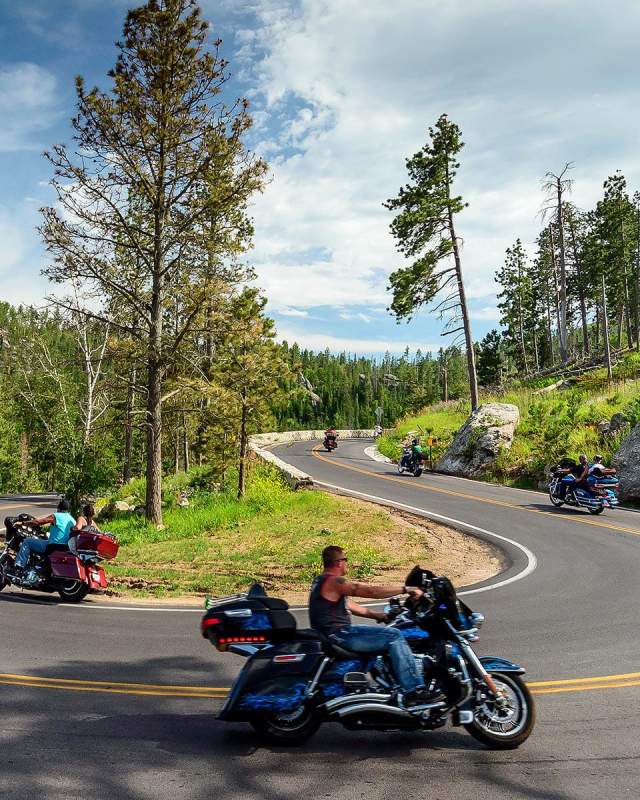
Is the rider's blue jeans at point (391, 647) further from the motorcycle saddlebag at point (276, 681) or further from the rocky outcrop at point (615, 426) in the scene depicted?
the rocky outcrop at point (615, 426)

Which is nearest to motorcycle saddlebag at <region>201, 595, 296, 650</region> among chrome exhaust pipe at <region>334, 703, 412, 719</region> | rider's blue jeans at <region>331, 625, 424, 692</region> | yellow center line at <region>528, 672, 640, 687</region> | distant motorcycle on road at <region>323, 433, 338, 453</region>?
rider's blue jeans at <region>331, 625, 424, 692</region>

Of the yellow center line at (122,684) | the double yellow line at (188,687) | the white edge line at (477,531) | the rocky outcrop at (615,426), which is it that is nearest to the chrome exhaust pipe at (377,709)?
the double yellow line at (188,687)

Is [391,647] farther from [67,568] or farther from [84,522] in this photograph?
[84,522]

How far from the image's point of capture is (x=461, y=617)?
536 centimetres

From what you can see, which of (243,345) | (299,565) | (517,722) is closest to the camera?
(517,722)

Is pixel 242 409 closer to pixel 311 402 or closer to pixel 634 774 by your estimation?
pixel 634 774

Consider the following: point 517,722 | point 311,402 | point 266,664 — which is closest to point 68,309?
point 266,664

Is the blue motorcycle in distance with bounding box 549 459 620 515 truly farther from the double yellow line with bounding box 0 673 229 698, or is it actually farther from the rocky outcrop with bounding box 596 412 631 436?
the double yellow line with bounding box 0 673 229 698

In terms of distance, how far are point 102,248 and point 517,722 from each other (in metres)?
17.9

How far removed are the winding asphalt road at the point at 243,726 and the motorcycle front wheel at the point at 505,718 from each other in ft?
0.36

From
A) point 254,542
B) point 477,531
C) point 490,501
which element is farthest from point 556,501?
point 254,542

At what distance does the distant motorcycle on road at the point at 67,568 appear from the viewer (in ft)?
36.4

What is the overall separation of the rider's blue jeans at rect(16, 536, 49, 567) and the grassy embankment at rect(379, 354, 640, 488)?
797 inches

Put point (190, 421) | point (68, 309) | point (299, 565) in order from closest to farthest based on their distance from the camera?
point (299, 565) → point (68, 309) → point (190, 421)
